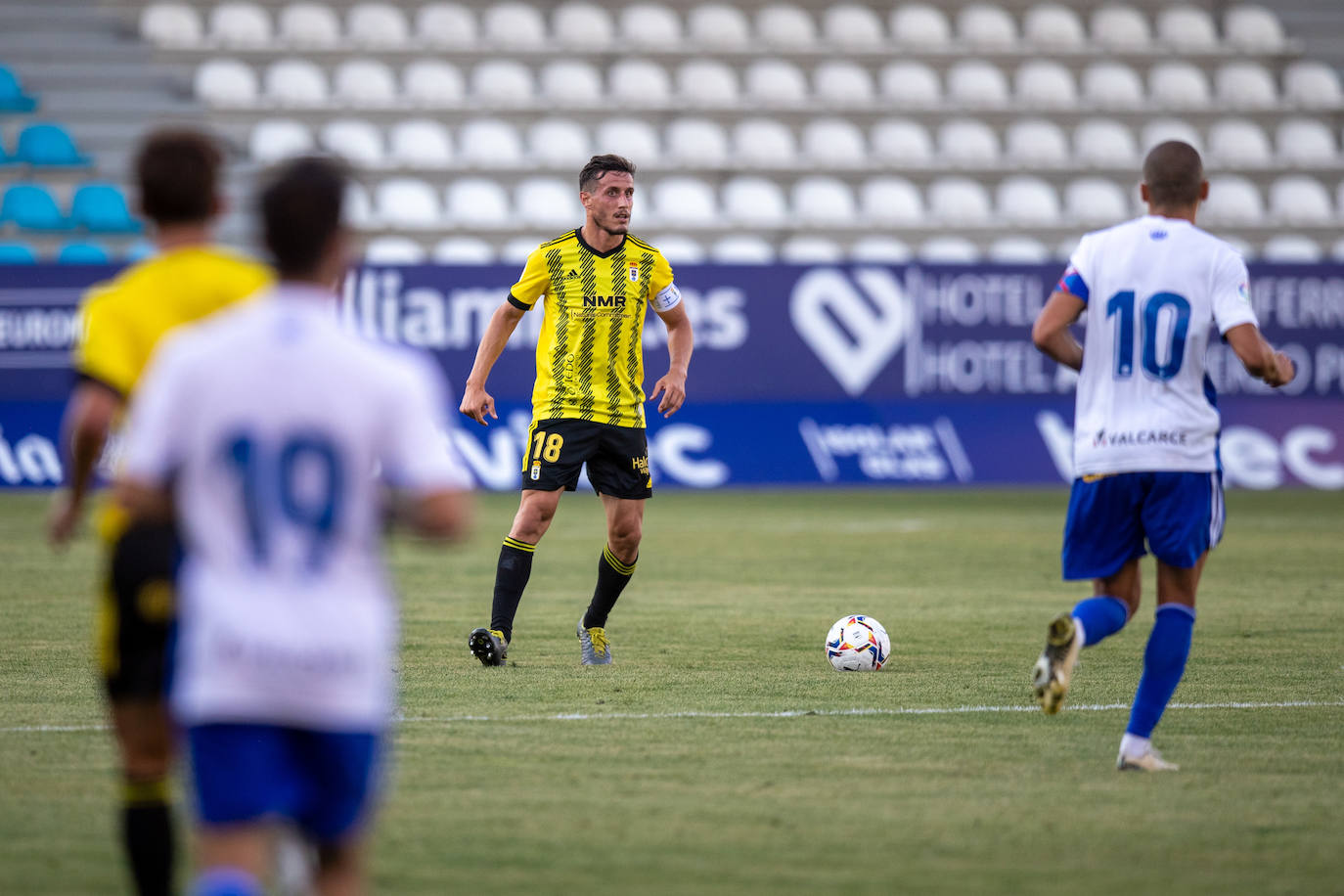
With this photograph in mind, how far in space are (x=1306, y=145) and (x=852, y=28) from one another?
6601 mm

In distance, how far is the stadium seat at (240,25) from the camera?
81.1 feet

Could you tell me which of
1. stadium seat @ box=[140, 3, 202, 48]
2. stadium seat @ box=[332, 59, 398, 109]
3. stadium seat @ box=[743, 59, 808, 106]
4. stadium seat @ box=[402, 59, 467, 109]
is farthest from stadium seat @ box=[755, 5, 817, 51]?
stadium seat @ box=[140, 3, 202, 48]

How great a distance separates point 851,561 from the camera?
1316 cm

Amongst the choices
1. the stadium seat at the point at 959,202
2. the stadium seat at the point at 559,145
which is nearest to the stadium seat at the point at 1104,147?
the stadium seat at the point at 959,202

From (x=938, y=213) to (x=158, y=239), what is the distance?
21.3 metres

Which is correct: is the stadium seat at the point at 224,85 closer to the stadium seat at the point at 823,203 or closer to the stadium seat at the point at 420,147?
the stadium seat at the point at 420,147

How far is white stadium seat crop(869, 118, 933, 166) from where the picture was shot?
24875 millimetres

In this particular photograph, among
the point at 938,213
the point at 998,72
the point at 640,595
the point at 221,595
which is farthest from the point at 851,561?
the point at 998,72

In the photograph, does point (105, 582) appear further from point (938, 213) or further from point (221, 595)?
point (938, 213)

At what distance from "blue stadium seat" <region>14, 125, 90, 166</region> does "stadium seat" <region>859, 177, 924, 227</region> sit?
33.1 feet

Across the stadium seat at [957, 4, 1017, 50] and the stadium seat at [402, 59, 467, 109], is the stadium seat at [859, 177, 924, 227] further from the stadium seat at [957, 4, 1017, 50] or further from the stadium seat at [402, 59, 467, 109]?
the stadium seat at [402, 59, 467, 109]

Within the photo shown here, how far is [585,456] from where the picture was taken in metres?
8.51

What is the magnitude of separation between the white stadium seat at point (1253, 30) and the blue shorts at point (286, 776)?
84.8ft

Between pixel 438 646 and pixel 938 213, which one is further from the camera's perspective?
pixel 938 213
